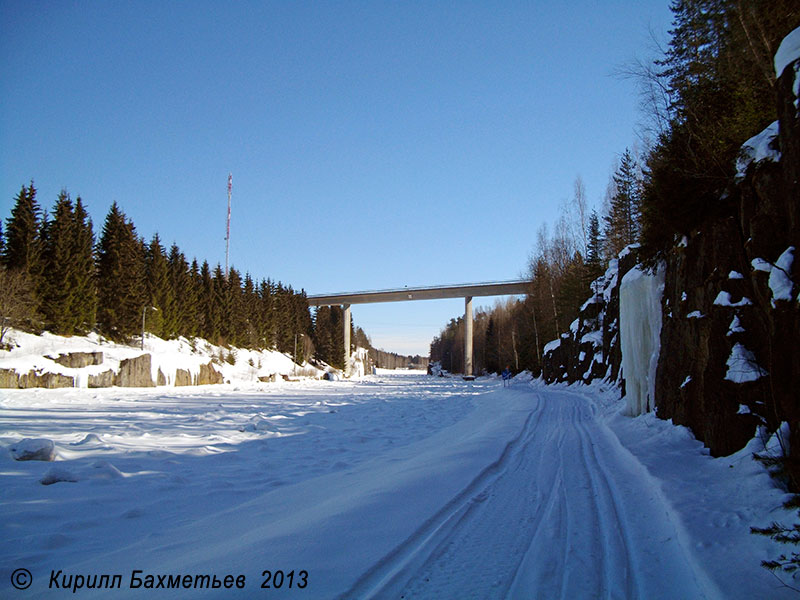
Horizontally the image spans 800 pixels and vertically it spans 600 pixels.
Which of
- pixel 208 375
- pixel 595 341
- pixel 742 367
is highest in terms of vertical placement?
pixel 595 341

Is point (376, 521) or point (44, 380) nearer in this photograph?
point (376, 521)

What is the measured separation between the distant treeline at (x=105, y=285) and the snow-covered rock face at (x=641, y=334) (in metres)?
34.9

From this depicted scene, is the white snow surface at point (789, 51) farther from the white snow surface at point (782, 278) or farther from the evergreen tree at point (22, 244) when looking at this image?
the evergreen tree at point (22, 244)

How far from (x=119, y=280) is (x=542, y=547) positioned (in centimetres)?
4746

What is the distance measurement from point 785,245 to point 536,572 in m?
4.74

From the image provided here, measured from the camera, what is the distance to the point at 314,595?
323 cm

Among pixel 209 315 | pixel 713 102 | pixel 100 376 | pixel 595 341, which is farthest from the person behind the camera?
pixel 209 315

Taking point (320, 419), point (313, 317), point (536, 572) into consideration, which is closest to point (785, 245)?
point (536, 572)

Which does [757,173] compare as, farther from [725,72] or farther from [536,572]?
[536,572]

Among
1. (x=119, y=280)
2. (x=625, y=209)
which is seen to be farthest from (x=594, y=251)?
(x=119, y=280)

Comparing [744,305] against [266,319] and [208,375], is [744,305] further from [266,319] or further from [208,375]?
[266,319]

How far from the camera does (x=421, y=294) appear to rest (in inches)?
3152

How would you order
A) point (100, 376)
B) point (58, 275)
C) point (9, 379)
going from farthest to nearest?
point (58, 275), point (100, 376), point (9, 379)

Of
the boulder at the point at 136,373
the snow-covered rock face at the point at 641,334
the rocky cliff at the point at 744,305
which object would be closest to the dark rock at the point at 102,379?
the boulder at the point at 136,373
